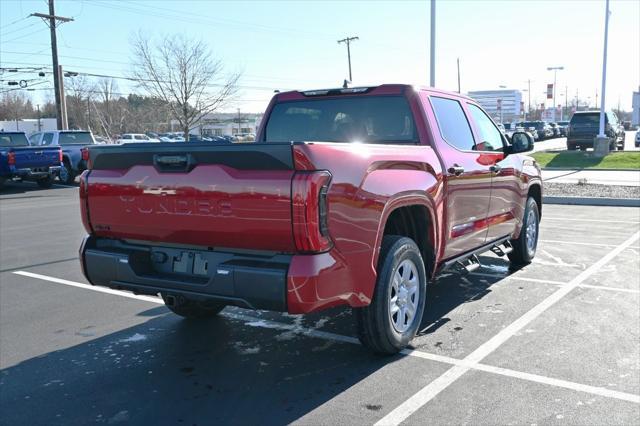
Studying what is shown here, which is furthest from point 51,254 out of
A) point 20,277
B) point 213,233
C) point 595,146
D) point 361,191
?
point 595,146

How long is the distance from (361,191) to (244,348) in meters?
1.74

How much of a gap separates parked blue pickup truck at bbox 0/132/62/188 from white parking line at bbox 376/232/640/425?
18859mm

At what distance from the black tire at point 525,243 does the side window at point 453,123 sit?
6.31 feet

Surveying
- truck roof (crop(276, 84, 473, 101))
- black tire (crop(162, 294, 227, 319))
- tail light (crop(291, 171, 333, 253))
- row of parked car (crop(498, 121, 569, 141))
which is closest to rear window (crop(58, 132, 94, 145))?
truck roof (crop(276, 84, 473, 101))

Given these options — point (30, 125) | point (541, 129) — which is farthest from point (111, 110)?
point (541, 129)

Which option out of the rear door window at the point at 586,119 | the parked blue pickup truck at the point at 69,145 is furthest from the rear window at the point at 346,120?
the rear door window at the point at 586,119

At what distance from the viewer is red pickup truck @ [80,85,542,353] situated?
339cm

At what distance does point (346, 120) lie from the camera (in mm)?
5324

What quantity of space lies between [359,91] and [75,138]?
21.5 metres

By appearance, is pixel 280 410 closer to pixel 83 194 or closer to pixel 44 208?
pixel 83 194

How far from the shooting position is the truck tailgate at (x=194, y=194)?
3395mm

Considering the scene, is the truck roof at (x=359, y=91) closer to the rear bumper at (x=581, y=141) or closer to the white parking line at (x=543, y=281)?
the white parking line at (x=543, y=281)

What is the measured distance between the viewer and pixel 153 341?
15.7ft

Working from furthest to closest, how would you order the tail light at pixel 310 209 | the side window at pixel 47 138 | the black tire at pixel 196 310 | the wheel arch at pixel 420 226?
the side window at pixel 47 138 → the black tire at pixel 196 310 → the wheel arch at pixel 420 226 → the tail light at pixel 310 209
